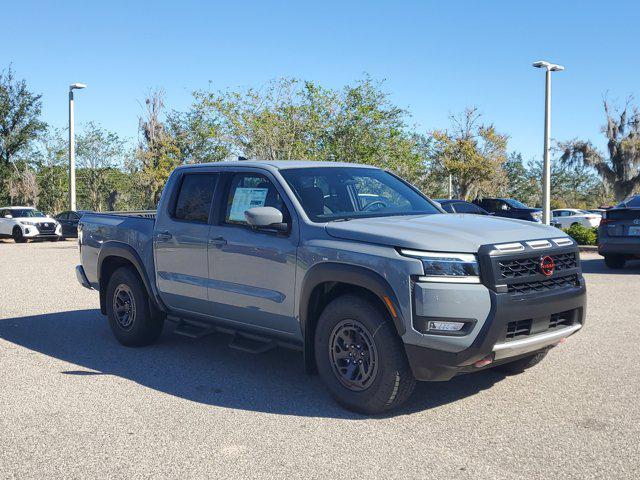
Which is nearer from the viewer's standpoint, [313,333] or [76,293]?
[313,333]

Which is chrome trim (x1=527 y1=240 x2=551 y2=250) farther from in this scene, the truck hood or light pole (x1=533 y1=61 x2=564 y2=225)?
light pole (x1=533 y1=61 x2=564 y2=225)

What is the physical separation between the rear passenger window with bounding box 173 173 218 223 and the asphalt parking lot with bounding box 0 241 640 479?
1.35m

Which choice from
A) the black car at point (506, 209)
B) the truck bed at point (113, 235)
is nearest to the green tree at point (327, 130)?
the black car at point (506, 209)

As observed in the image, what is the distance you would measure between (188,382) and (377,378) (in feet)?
5.91

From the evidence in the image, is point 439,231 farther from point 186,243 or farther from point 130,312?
point 130,312

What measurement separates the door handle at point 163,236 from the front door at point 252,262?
628 millimetres

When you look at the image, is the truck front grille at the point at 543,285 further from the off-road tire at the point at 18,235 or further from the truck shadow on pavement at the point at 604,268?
the off-road tire at the point at 18,235

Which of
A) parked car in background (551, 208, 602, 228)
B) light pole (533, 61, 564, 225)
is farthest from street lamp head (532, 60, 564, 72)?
parked car in background (551, 208, 602, 228)

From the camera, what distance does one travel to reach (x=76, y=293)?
11195mm

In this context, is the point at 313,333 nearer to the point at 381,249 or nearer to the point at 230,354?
the point at 381,249

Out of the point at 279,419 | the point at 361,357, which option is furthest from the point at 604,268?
the point at 279,419

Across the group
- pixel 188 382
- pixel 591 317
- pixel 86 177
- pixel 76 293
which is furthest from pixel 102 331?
pixel 86 177

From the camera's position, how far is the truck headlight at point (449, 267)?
4555mm

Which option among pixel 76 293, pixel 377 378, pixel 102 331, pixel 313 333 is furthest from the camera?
pixel 76 293
